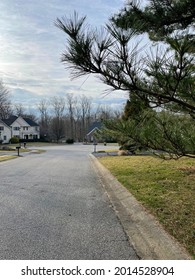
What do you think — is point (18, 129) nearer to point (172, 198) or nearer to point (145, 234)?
point (172, 198)

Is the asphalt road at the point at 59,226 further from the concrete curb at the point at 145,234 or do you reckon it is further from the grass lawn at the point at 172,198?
the grass lawn at the point at 172,198

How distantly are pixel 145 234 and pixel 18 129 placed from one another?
68622mm

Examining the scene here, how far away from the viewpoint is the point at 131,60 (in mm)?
4137

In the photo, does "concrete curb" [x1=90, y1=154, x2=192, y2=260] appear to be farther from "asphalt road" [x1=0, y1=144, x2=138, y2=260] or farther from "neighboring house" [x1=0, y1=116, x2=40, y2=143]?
"neighboring house" [x1=0, y1=116, x2=40, y2=143]

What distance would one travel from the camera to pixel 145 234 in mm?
4281

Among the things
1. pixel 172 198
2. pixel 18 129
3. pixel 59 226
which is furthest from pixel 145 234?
pixel 18 129

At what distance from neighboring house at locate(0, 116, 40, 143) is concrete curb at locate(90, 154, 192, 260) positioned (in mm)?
60776

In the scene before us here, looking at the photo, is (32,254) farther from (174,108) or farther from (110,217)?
(174,108)

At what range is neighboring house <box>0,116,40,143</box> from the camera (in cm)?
6425

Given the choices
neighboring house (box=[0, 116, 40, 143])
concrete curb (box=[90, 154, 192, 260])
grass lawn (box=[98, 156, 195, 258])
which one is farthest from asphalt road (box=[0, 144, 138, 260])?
neighboring house (box=[0, 116, 40, 143])

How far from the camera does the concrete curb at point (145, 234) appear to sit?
11.4 ft

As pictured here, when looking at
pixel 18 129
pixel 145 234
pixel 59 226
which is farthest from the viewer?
pixel 18 129
